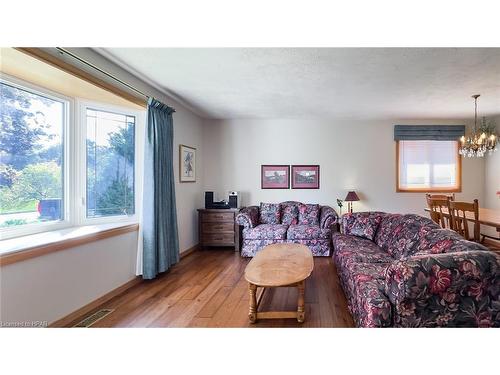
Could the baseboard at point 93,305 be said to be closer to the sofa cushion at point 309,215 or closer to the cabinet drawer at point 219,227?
the cabinet drawer at point 219,227

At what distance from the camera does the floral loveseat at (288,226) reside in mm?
4137

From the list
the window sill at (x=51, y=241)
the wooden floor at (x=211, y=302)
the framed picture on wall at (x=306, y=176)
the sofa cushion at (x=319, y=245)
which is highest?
the framed picture on wall at (x=306, y=176)

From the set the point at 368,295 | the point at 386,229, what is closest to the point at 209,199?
the point at 386,229

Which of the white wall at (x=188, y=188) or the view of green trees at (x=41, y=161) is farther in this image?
the white wall at (x=188, y=188)

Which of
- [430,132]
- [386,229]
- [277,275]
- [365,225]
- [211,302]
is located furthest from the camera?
[430,132]

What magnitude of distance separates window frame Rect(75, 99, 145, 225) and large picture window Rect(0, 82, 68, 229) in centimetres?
16

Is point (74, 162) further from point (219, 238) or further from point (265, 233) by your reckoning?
point (265, 233)

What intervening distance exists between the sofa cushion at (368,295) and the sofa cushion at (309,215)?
7.10ft

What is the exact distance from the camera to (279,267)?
7.77 ft

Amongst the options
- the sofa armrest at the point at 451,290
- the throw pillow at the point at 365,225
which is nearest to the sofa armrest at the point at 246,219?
the throw pillow at the point at 365,225

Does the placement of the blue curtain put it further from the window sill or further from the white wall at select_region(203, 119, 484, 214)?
the white wall at select_region(203, 119, 484, 214)

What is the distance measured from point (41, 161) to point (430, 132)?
20.2 feet

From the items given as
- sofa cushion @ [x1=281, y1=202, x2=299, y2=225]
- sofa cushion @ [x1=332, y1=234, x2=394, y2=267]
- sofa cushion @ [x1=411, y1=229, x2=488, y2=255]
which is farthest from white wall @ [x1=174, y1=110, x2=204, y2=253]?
sofa cushion @ [x1=411, y1=229, x2=488, y2=255]
